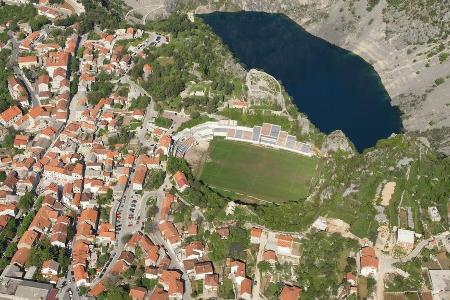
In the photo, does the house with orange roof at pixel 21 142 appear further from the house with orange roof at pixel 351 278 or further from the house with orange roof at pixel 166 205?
the house with orange roof at pixel 351 278

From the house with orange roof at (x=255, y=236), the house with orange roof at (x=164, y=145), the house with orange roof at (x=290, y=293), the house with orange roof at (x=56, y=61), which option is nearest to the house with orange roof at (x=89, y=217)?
the house with orange roof at (x=164, y=145)

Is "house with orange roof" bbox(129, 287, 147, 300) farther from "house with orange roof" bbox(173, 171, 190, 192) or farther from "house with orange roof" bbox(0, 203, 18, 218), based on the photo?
"house with orange roof" bbox(0, 203, 18, 218)

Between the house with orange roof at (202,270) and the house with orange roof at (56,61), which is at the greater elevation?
the house with orange roof at (56,61)

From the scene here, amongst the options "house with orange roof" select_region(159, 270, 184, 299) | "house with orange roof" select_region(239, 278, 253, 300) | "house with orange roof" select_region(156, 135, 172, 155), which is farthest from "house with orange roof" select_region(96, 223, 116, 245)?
"house with orange roof" select_region(239, 278, 253, 300)

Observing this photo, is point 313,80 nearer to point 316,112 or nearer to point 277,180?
point 316,112

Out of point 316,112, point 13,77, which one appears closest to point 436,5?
point 316,112

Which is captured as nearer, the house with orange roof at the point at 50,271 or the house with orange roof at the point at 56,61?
the house with orange roof at the point at 50,271
